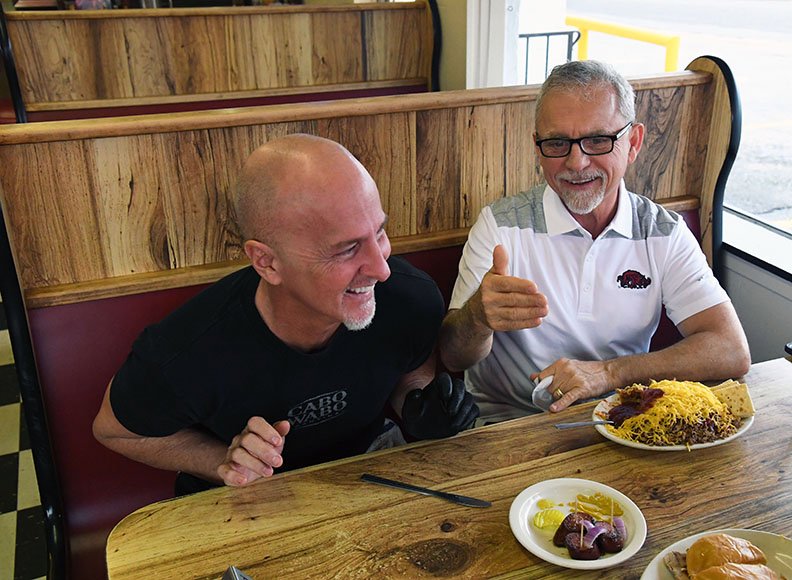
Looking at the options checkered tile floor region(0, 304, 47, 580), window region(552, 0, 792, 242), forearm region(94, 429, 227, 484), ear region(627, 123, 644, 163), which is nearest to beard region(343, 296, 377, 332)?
forearm region(94, 429, 227, 484)

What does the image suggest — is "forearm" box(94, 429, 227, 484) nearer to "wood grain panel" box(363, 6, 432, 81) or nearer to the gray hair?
the gray hair

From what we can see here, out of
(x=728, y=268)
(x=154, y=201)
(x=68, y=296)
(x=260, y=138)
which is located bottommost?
(x=728, y=268)

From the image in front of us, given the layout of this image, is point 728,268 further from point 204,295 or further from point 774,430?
point 204,295

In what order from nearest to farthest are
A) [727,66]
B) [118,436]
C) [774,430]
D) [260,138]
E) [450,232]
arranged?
[774,430], [118,436], [260,138], [450,232], [727,66]

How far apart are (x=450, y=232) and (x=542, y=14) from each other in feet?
9.50

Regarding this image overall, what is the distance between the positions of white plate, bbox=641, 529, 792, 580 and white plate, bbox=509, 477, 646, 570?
0.04m

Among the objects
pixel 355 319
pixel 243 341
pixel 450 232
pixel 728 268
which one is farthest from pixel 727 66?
pixel 243 341

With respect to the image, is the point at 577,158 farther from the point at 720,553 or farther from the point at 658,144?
the point at 720,553

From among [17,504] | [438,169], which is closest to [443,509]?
[438,169]

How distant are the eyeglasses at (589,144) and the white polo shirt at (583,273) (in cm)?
12

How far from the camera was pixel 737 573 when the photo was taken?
0.91 m

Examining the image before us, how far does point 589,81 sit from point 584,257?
1.38ft

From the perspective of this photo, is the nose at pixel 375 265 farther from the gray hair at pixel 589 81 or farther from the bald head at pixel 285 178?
the gray hair at pixel 589 81

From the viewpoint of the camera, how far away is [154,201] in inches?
68.6
